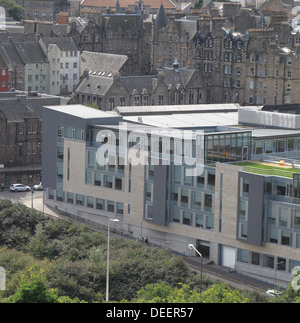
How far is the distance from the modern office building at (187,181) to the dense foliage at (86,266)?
3442 millimetres

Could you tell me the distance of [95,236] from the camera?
58.5m

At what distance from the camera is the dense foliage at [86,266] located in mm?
46875

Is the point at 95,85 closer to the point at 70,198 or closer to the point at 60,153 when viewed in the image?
the point at 60,153

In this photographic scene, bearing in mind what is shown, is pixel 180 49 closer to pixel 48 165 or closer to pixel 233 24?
pixel 233 24

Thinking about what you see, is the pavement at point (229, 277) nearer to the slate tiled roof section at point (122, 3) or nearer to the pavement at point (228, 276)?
the pavement at point (228, 276)

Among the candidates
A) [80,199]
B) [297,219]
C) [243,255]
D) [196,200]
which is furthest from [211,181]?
[80,199]

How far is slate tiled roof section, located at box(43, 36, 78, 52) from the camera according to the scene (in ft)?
362

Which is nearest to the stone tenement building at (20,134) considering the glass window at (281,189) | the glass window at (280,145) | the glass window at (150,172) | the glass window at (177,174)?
the glass window at (150,172)

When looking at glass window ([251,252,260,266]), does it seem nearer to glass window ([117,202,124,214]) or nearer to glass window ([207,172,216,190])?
glass window ([207,172,216,190])

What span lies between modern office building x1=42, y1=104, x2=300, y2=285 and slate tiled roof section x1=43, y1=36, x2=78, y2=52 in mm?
40164

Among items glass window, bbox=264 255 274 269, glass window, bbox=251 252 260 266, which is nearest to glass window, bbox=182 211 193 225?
glass window, bbox=251 252 260 266

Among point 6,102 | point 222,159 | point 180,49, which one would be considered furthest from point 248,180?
point 180,49

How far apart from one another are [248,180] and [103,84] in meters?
48.2

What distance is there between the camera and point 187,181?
2363 inches
